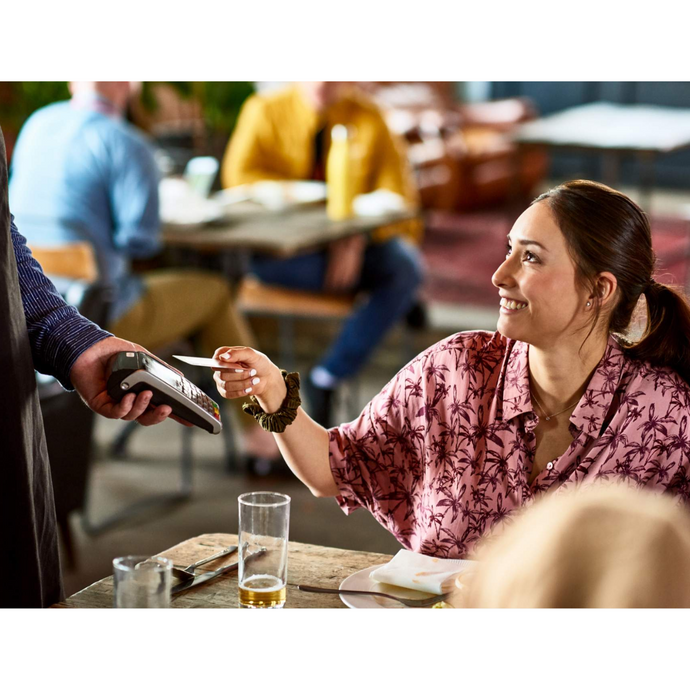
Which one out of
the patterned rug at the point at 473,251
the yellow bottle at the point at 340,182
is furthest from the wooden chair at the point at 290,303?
the patterned rug at the point at 473,251

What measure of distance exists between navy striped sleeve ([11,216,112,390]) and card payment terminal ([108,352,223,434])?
7 centimetres

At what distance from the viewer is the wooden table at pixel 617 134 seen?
554 cm

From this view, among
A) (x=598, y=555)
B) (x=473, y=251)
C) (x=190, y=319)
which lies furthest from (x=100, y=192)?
(x=473, y=251)

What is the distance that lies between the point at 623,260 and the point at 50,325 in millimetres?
787

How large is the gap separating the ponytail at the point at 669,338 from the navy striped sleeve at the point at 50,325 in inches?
29.4

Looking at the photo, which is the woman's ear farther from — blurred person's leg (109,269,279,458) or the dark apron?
blurred person's leg (109,269,279,458)

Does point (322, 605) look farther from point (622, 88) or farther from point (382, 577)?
point (622, 88)

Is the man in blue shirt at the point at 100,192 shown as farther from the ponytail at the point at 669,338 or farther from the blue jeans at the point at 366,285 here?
the ponytail at the point at 669,338

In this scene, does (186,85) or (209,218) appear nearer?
(209,218)
